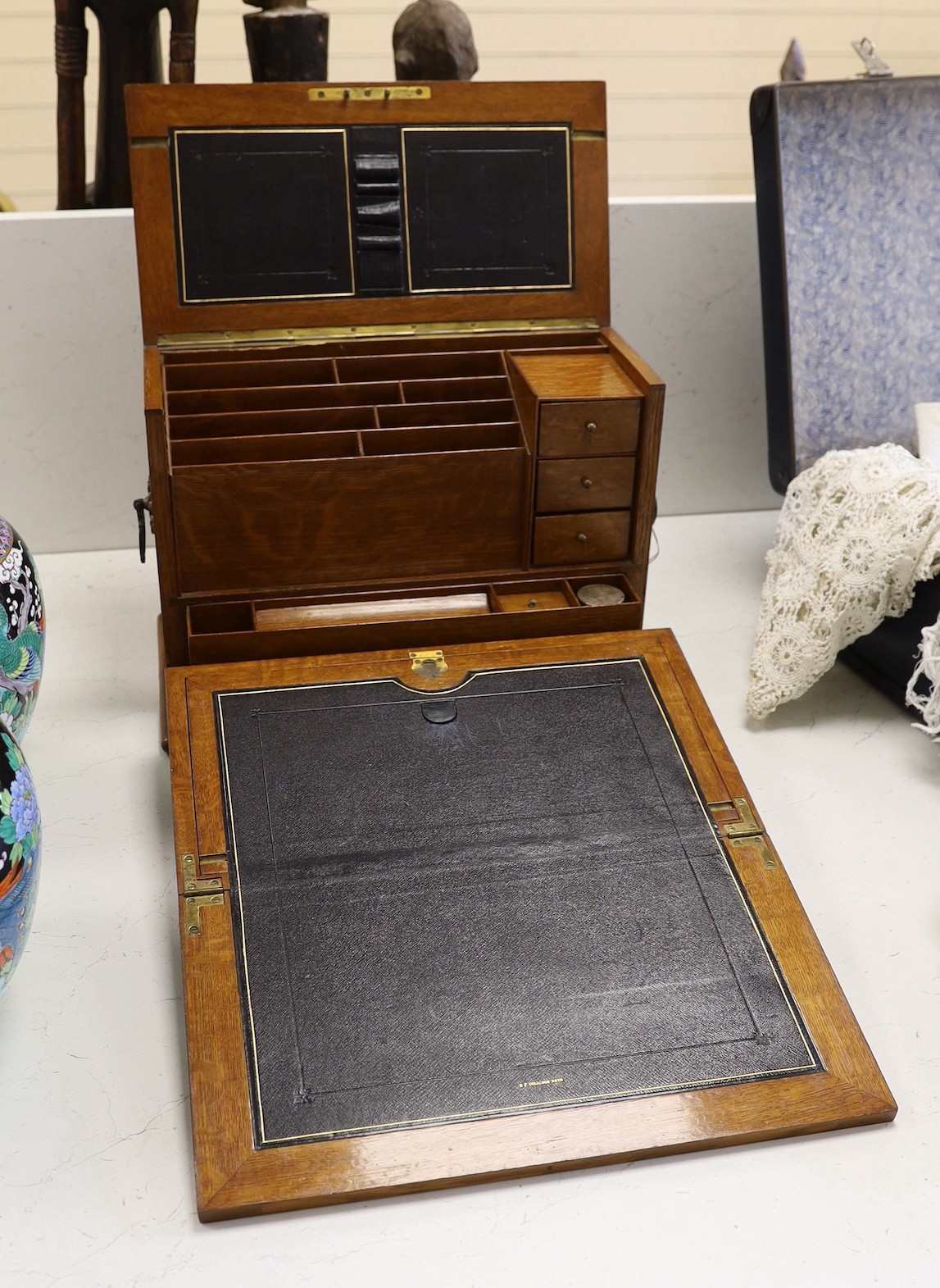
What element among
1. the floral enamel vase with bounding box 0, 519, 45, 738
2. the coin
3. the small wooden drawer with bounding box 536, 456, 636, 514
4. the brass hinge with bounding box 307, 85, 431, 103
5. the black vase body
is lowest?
the coin

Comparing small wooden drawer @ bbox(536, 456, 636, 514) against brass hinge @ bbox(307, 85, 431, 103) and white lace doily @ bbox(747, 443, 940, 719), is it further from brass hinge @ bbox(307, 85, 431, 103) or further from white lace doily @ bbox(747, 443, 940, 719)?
brass hinge @ bbox(307, 85, 431, 103)

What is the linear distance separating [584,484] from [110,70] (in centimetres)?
142

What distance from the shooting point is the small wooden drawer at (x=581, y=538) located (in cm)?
221

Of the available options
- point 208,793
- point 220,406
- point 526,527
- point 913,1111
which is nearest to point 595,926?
point 913,1111

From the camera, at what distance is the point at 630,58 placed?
4.08 meters

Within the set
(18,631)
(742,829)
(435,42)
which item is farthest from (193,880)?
(435,42)

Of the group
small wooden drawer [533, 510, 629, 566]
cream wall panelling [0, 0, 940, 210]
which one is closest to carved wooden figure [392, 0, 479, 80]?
small wooden drawer [533, 510, 629, 566]

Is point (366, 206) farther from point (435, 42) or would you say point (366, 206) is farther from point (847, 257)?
point (847, 257)

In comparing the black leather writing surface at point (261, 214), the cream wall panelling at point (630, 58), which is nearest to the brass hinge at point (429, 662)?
the black leather writing surface at point (261, 214)

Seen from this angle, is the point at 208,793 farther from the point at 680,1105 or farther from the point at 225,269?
the point at 225,269

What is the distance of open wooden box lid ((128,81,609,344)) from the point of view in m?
2.23

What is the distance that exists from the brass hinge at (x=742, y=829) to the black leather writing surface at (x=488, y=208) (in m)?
1.04

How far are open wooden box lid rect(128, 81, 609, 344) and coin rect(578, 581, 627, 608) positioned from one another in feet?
1.62

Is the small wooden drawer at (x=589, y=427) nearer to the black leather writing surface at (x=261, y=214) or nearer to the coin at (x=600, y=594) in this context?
the coin at (x=600, y=594)
